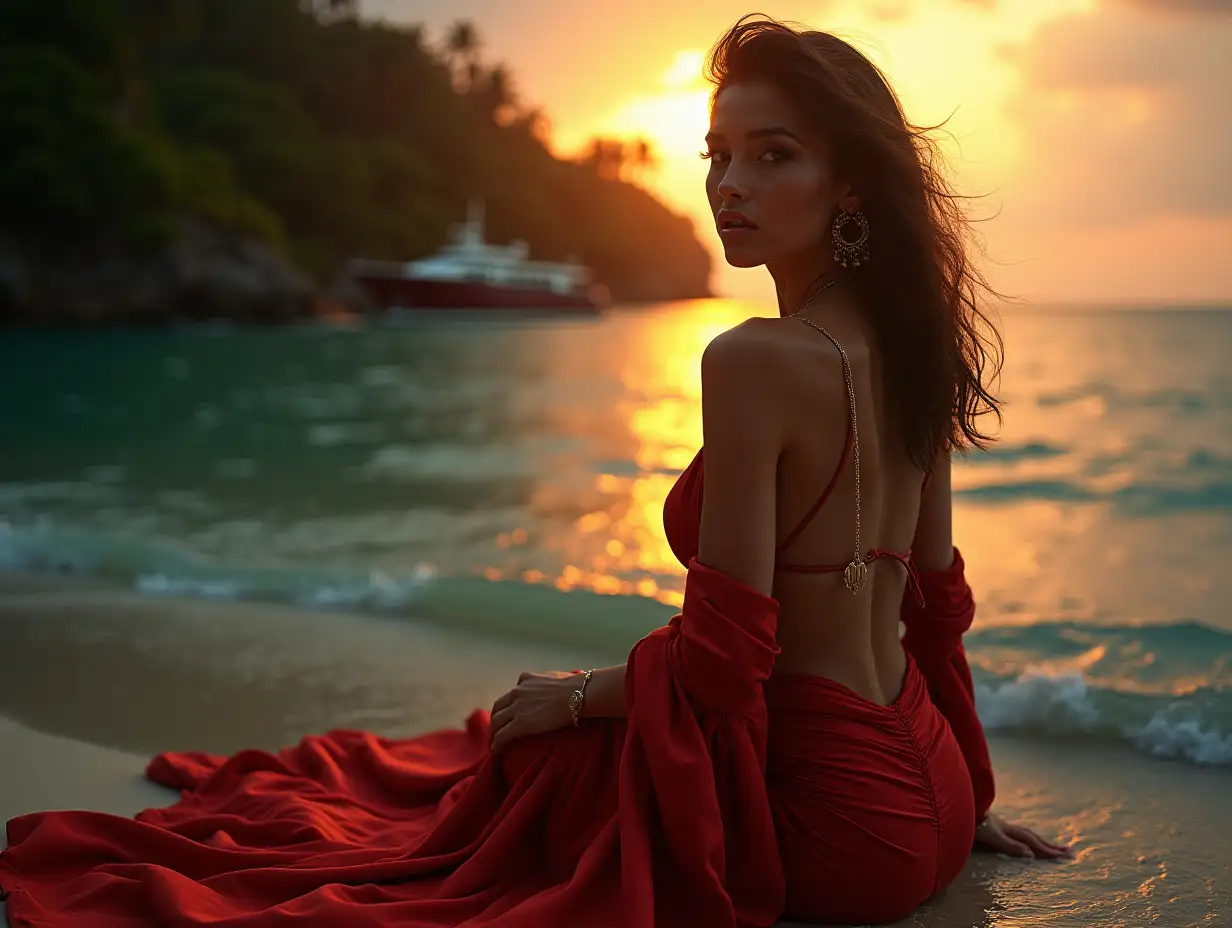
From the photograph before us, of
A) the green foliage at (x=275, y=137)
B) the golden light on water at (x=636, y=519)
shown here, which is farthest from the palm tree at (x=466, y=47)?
the golden light on water at (x=636, y=519)

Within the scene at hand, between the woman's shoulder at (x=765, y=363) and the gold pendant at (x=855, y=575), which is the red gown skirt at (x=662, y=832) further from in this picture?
the woman's shoulder at (x=765, y=363)

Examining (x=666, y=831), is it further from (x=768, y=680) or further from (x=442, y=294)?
(x=442, y=294)

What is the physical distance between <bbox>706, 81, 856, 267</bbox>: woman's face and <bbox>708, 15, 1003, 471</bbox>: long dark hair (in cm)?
3

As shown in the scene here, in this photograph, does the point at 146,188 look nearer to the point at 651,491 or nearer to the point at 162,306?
the point at 162,306

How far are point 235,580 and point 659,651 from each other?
14.9 feet

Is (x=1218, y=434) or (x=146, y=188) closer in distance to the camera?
(x=1218, y=434)

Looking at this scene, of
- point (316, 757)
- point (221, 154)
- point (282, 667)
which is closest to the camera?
point (316, 757)

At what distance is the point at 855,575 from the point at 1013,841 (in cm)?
108

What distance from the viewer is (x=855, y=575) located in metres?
2.19

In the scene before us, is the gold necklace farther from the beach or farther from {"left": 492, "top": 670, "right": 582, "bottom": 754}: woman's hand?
the beach

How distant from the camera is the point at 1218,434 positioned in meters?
14.6

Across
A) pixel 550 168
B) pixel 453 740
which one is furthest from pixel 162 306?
pixel 550 168

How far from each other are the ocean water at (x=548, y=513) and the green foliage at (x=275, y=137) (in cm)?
1866

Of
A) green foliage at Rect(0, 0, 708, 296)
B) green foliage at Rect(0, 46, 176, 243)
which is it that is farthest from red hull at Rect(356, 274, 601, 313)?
green foliage at Rect(0, 46, 176, 243)
